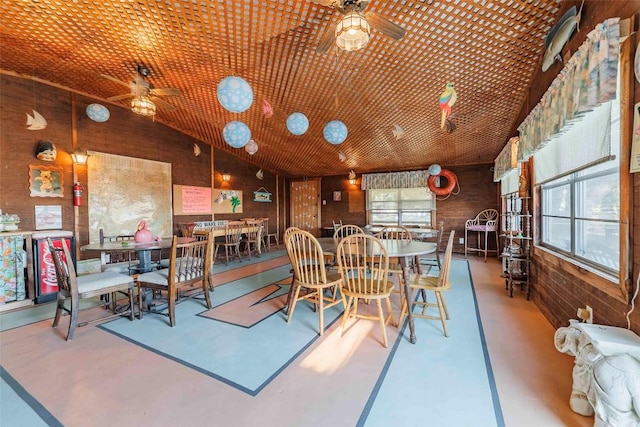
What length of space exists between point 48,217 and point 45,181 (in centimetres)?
52

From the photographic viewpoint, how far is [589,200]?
2150 mm

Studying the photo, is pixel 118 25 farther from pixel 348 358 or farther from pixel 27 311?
pixel 348 358

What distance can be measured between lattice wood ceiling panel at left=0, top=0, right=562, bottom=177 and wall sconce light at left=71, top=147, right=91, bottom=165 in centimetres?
95

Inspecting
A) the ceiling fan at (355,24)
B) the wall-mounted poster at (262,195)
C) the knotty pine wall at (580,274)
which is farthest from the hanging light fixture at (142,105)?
the wall-mounted poster at (262,195)

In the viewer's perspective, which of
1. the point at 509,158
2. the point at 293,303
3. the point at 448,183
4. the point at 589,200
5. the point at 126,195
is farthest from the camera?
the point at 448,183

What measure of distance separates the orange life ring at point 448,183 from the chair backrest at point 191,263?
5.62 metres

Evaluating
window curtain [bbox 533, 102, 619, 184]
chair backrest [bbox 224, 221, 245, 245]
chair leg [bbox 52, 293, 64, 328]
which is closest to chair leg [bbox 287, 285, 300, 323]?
chair leg [bbox 52, 293, 64, 328]

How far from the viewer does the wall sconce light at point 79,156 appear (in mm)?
4148

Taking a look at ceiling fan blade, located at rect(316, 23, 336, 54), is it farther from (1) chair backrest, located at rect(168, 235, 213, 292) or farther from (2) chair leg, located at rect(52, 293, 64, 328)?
(2) chair leg, located at rect(52, 293, 64, 328)

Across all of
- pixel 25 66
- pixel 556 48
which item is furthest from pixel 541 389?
pixel 25 66

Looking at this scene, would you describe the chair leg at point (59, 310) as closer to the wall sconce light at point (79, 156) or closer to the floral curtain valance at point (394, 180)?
the wall sconce light at point (79, 156)

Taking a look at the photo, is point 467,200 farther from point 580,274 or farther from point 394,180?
point 580,274

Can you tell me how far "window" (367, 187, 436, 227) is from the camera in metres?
7.15

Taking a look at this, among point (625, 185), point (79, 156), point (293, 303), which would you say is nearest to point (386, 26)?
point (625, 185)
